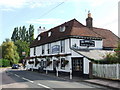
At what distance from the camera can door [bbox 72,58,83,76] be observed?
2191cm

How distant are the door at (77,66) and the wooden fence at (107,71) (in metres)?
2.45

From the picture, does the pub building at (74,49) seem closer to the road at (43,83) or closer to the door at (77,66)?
the door at (77,66)

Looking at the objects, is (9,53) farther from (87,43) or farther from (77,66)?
(77,66)

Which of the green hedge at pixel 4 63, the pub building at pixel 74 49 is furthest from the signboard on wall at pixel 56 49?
the green hedge at pixel 4 63

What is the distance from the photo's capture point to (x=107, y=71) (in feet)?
58.8

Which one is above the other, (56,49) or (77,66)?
(56,49)

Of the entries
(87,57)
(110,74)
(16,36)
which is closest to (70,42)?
(87,57)

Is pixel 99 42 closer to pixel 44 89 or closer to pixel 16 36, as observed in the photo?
pixel 44 89

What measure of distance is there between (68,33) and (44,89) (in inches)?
541

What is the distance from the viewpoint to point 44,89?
12758 millimetres

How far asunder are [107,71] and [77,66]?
5416mm

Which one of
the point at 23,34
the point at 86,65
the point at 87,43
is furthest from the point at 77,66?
the point at 23,34

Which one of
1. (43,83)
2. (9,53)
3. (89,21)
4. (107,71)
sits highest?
(89,21)

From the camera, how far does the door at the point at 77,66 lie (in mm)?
21906
